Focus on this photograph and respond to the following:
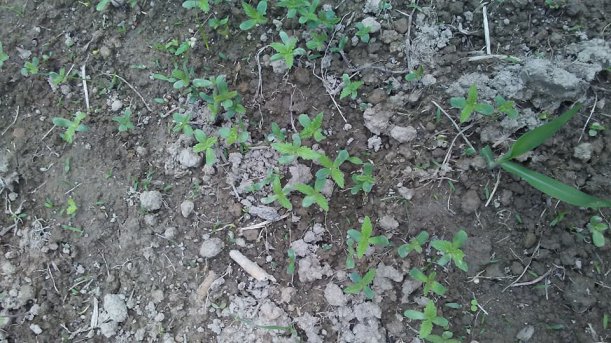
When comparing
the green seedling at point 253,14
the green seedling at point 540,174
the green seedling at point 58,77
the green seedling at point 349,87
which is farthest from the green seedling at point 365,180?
the green seedling at point 58,77

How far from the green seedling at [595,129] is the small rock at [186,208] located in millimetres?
1611

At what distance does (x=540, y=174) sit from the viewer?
6.17 ft

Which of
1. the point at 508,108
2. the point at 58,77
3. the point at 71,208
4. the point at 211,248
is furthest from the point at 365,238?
the point at 58,77

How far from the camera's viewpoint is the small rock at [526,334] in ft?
6.10

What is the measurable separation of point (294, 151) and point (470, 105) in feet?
2.32

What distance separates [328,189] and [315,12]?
2.62 feet

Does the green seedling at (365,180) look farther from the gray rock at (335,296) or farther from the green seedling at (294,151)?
the gray rock at (335,296)

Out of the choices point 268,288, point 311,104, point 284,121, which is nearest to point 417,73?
point 311,104

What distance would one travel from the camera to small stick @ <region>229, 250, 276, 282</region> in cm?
204

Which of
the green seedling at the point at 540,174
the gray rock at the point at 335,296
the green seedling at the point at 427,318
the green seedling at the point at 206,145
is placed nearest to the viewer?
the green seedling at the point at 540,174

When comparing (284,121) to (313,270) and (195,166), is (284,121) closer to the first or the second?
(195,166)

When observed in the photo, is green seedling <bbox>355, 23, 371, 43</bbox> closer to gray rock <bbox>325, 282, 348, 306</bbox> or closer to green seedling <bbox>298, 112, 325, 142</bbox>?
green seedling <bbox>298, 112, 325, 142</bbox>

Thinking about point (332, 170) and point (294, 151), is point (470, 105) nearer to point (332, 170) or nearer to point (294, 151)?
point (332, 170)

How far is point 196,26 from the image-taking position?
2359 millimetres
